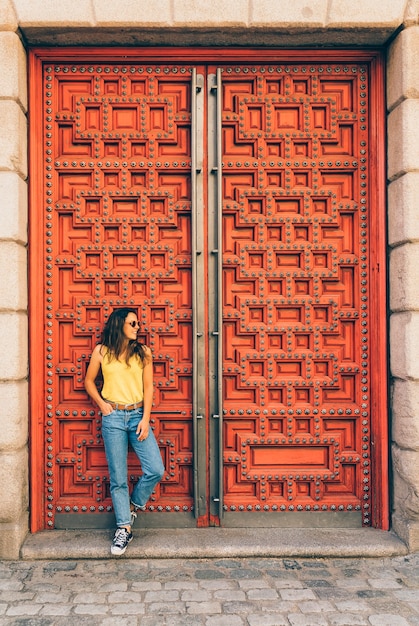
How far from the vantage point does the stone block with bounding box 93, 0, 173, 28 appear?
13.9 ft

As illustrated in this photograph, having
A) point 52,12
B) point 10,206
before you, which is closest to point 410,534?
point 10,206

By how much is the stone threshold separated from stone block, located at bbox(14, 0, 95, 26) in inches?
162

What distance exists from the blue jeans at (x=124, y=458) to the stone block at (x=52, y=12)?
3119mm

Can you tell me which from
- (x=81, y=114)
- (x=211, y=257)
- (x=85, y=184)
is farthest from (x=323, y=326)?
(x=81, y=114)

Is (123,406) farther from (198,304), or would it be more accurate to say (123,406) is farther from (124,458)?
(198,304)

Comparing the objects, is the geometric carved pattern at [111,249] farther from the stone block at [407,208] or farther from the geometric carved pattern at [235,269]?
the stone block at [407,208]

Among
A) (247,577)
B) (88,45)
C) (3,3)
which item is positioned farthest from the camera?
(88,45)

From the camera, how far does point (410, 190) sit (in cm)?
430

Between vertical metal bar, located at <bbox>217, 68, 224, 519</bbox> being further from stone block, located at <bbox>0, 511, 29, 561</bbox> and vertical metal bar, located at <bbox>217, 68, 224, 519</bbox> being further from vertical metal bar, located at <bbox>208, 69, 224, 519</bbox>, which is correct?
stone block, located at <bbox>0, 511, 29, 561</bbox>

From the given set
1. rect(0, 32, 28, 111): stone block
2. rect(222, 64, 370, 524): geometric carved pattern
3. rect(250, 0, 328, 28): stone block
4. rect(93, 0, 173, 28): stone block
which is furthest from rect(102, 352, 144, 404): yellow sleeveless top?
rect(250, 0, 328, 28): stone block

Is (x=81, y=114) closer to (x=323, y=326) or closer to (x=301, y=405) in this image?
(x=323, y=326)

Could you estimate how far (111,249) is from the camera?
15.2ft

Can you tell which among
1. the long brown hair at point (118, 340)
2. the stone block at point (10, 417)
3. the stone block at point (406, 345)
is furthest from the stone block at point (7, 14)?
the stone block at point (406, 345)

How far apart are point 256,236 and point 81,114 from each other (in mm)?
1848
